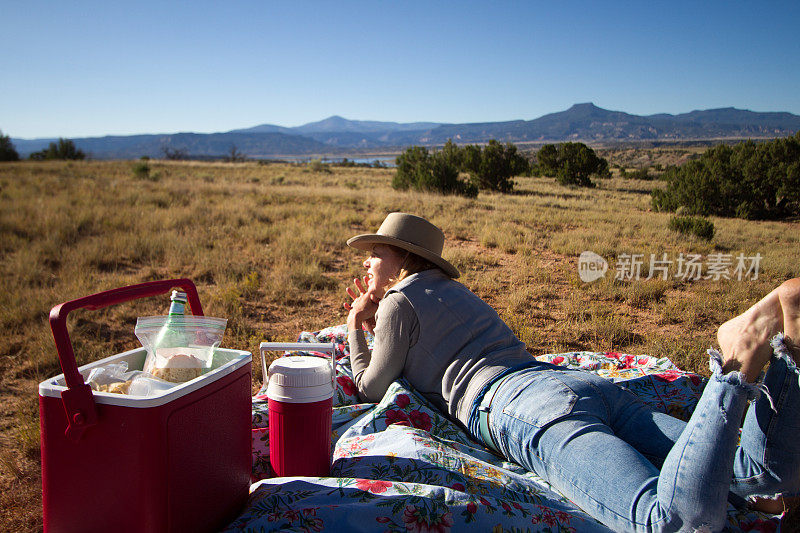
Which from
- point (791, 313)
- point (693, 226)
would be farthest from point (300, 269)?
point (693, 226)

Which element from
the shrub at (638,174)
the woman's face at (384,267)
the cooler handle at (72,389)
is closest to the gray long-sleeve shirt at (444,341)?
the woman's face at (384,267)

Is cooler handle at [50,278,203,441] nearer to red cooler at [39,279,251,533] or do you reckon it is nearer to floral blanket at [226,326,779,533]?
red cooler at [39,279,251,533]

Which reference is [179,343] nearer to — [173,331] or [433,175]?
[173,331]

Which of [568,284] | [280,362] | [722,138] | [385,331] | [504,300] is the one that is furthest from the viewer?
[722,138]

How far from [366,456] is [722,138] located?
866 cm

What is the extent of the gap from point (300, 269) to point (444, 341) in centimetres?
482

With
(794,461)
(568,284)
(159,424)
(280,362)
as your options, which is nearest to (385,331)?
(280,362)

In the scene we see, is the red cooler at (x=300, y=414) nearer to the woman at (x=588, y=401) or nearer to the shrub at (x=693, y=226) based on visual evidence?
the woman at (x=588, y=401)

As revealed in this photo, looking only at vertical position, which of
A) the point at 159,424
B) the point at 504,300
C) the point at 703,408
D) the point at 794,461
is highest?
the point at 159,424

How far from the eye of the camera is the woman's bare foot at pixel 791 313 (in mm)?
1804

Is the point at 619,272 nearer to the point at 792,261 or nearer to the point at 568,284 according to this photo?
the point at 568,284

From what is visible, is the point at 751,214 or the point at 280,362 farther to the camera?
the point at 751,214

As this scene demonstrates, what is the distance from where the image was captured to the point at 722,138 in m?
8.32

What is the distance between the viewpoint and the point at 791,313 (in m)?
1.83
